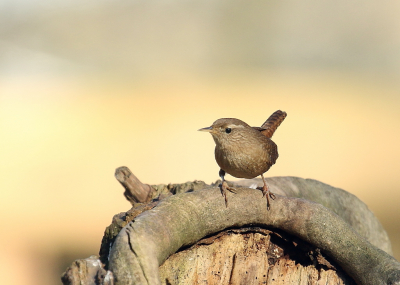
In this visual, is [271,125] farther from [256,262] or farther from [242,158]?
[256,262]

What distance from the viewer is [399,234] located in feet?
23.7

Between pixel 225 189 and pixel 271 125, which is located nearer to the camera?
pixel 225 189

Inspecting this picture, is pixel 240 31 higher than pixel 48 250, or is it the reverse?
pixel 240 31

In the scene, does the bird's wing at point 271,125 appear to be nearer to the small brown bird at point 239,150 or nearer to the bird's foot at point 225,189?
the small brown bird at point 239,150

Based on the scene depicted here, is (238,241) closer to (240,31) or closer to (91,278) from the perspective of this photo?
(91,278)

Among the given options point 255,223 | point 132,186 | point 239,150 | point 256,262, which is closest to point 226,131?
point 239,150

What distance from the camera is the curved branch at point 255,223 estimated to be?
222 centimetres

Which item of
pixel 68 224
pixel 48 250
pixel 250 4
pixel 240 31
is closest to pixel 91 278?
pixel 48 250

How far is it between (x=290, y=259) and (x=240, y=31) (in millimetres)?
27790

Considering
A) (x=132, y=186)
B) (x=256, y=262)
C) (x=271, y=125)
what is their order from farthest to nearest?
1. (x=271, y=125)
2. (x=132, y=186)
3. (x=256, y=262)

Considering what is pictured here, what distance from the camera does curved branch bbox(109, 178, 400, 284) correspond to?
2.22 metres

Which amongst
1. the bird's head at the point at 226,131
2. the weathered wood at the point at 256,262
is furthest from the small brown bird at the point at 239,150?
the weathered wood at the point at 256,262

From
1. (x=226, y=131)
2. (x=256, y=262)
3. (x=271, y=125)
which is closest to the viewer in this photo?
(x=256, y=262)

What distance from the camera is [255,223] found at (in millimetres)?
2613
